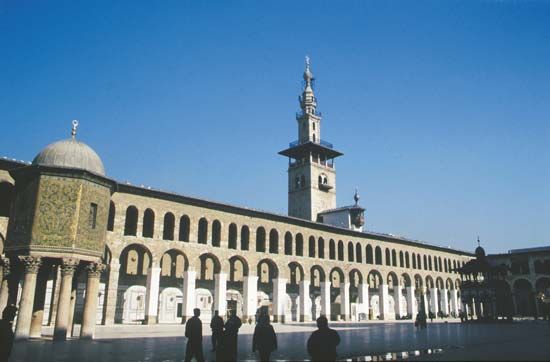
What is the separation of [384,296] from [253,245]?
1858 cm

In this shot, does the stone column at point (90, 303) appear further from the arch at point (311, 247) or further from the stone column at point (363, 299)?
the stone column at point (363, 299)

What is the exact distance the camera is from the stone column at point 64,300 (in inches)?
672

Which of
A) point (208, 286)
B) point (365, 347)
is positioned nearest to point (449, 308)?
point (208, 286)

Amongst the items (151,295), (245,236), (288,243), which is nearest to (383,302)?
(288,243)

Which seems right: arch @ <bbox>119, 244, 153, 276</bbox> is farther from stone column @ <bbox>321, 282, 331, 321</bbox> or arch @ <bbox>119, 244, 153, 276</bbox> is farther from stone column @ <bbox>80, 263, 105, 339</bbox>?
stone column @ <bbox>80, 263, 105, 339</bbox>

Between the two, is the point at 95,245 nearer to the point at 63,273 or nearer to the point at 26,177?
the point at 63,273

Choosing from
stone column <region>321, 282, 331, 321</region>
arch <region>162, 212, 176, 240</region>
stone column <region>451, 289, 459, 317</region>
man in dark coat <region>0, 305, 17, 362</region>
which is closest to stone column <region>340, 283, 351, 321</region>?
stone column <region>321, 282, 331, 321</region>

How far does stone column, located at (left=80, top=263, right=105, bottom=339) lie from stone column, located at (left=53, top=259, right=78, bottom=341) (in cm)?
103

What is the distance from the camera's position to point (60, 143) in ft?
63.5

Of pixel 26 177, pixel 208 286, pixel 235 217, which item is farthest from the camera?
pixel 208 286

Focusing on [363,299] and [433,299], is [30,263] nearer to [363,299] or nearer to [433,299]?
[363,299]

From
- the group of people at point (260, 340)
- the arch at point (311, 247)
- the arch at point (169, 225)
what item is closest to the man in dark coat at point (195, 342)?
the group of people at point (260, 340)

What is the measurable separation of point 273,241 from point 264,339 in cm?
2926

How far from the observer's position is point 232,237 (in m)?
35.7
